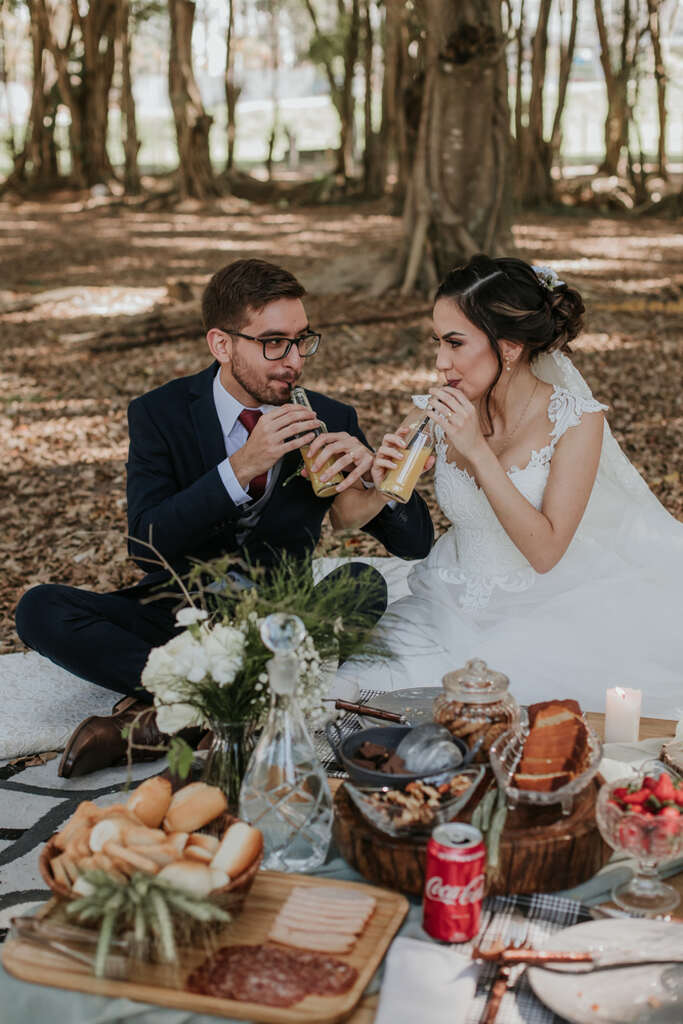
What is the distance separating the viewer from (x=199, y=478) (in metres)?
3.57

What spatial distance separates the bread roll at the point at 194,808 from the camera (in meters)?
2.08

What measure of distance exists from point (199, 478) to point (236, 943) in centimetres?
190

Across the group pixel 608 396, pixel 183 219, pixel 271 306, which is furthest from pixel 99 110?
pixel 271 306

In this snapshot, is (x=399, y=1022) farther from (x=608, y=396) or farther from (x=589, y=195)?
(x=589, y=195)

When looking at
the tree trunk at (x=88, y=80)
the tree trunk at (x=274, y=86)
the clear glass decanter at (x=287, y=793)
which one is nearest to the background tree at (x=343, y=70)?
the tree trunk at (x=274, y=86)

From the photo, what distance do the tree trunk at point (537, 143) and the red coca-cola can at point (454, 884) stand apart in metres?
22.0

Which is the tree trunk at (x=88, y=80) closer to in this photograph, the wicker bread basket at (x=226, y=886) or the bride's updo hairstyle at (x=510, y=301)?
the bride's updo hairstyle at (x=510, y=301)

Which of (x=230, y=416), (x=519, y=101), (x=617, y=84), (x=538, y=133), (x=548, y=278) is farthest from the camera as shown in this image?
(x=538, y=133)

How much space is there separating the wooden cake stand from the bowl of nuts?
31 millimetres

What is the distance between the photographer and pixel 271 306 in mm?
3430

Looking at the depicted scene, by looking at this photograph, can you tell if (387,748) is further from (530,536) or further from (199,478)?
(199,478)

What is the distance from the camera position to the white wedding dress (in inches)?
133

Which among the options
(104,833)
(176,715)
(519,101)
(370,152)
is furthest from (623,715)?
(370,152)

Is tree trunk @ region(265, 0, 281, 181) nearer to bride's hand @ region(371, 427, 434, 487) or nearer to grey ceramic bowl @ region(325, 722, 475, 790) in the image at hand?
bride's hand @ region(371, 427, 434, 487)
